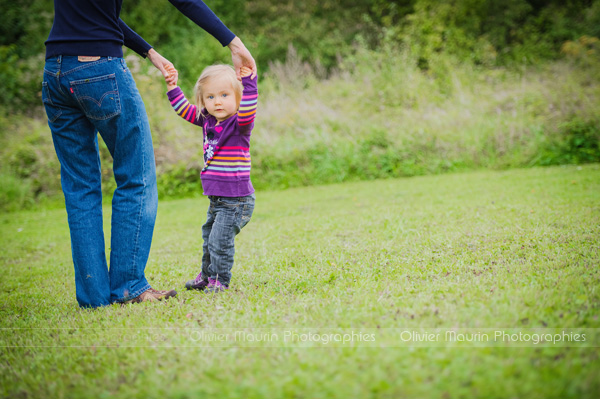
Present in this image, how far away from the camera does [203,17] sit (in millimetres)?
2738

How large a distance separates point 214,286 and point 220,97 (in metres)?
1.29

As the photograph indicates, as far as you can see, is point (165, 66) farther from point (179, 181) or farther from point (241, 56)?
point (179, 181)

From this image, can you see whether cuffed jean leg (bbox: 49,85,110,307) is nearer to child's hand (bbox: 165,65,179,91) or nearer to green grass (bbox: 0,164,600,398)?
green grass (bbox: 0,164,600,398)

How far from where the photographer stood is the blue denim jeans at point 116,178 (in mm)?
2740

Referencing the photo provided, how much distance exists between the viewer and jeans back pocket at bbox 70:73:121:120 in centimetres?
265

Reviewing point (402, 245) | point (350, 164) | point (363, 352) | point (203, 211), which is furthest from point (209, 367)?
point (350, 164)

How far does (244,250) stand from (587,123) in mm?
7793

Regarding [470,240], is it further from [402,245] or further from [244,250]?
[244,250]

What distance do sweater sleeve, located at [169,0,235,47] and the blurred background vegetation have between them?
6.76 meters

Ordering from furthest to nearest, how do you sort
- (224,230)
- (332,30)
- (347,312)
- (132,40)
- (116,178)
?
(332,30)
(132,40)
(224,230)
(116,178)
(347,312)

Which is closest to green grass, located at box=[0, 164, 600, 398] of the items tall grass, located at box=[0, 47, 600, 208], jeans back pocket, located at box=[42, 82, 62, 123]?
jeans back pocket, located at box=[42, 82, 62, 123]

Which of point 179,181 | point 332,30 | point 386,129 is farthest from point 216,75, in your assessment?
point 332,30

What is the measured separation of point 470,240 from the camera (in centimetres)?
387

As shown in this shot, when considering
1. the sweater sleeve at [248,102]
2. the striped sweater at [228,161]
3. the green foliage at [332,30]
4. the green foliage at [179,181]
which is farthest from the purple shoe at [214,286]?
the green foliage at [332,30]
